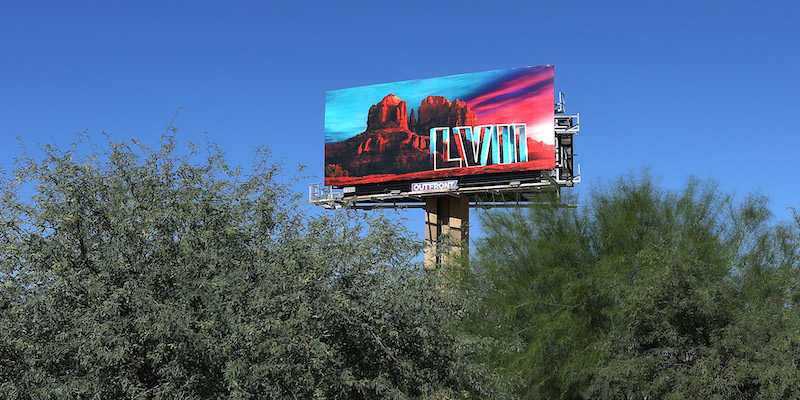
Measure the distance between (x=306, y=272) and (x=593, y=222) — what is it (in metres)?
21.6

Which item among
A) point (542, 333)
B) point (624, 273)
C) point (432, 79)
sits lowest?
point (542, 333)

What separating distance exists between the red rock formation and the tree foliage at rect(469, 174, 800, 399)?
9.81 m

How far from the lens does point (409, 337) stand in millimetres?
14781

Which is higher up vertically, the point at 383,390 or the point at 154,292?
the point at 154,292

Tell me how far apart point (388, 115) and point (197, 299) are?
3035cm

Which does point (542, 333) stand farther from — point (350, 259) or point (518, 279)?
point (350, 259)

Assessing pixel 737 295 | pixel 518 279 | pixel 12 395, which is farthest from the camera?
pixel 518 279

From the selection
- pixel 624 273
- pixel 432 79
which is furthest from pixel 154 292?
pixel 432 79

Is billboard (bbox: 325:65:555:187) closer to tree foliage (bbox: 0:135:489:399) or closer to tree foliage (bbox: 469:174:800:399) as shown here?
tree foliage (bbox: 469:174:800:399)

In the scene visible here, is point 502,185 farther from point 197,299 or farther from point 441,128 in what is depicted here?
point 197,299

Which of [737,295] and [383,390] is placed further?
[737,295]

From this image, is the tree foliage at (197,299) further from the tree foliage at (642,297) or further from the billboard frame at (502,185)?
the billboard frame at (502,185)

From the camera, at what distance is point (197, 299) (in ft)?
46.4

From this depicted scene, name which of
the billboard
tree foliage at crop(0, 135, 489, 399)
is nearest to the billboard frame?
the billboard
